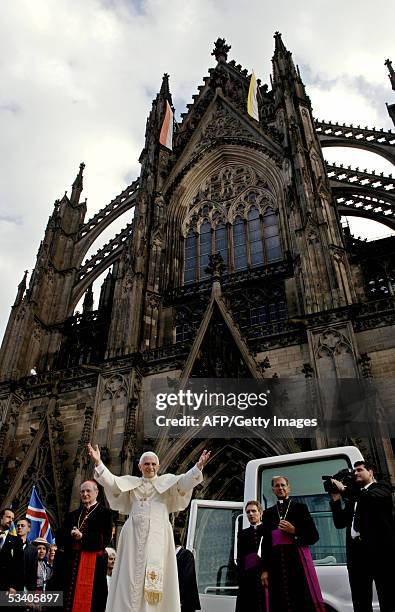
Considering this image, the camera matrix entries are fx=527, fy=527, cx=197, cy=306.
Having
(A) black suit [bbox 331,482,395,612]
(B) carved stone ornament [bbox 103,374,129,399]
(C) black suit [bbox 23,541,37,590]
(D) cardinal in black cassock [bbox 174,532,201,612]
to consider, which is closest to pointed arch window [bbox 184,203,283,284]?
(B) carved stone ornament [bbox 103,374,129,399]

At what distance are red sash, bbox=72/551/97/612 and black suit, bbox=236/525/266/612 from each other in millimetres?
1419

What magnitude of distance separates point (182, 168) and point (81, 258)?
221 inches

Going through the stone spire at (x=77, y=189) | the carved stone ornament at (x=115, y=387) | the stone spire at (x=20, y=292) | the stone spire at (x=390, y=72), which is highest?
the stone spire at (x=390, y=72)

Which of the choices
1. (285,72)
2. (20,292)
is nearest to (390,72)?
(285,72)

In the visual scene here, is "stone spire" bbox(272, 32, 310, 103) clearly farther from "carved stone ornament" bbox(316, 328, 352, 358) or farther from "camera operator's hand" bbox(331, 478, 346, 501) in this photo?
"camera operator's hand" bbox(331, 478, 346, 501)

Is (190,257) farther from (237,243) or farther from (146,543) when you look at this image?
(146,543)

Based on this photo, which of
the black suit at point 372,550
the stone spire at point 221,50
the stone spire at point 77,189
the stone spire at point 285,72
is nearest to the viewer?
the black suit at point 372,550

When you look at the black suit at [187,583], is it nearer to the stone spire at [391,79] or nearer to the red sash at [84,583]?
the red sash at [84,583]

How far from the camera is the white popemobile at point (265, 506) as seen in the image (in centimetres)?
527

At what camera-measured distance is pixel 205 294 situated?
16.5 m

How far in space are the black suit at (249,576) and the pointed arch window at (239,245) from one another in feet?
43.3

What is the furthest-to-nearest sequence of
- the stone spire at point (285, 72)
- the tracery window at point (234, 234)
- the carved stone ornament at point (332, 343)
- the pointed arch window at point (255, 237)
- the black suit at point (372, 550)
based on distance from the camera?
the stone spire at point (285, 72) < the tracery window at point (234, 234) < the pointed arch window at point (255, 237) < the carved stone ornament at point (332, 343) < the black suit at point (372, 550)

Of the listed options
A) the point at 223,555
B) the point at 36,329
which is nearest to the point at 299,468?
the point at 223,555

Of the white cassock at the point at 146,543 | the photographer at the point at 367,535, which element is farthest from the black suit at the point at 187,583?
the photographer at the point at 367,535
